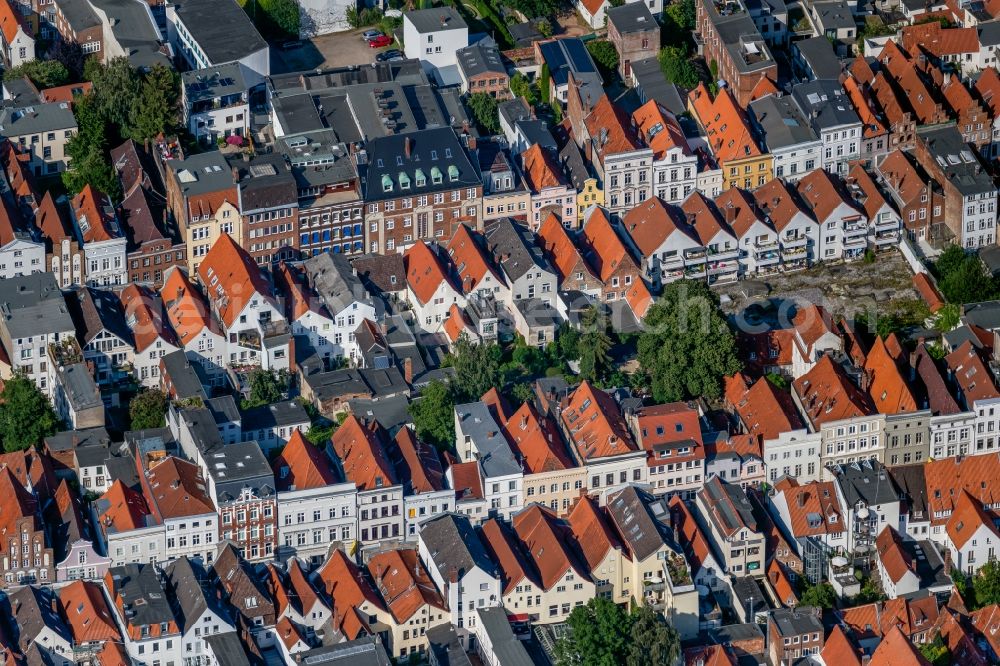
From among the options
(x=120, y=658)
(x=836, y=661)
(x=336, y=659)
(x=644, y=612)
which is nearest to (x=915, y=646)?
(x=836, y=661)

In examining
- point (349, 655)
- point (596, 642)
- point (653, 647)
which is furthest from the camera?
point (349, 655)

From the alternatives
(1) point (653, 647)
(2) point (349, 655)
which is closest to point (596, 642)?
(1) point (653, 647)

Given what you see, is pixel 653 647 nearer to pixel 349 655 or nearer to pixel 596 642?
pixel 596 642

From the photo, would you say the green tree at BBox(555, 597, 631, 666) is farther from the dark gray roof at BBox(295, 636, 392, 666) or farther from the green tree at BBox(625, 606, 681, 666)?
the dark gray roof at BBox(295, 636, 392, 666)

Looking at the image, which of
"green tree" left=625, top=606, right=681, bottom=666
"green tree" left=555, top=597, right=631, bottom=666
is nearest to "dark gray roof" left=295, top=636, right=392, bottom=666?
"green tree" left=555, top=597, right=631, bottom=666

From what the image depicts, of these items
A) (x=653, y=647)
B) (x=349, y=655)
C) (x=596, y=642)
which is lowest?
(x=653, y=647)

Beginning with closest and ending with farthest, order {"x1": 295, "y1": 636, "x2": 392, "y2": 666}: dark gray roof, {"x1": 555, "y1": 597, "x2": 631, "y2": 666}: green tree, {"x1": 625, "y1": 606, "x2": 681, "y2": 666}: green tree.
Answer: {"x1": 625, "y1": 606, "x2": 681, "y2": 666}: green tree, {"x1": 555, "y1": 597, "x2": 631, "y2": 666}: green tree, {"x1": 295, "y1": 636, "x2": 392, "y2": 666}: dark gray roof

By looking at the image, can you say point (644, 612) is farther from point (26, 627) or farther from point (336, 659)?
point (26, 627)
